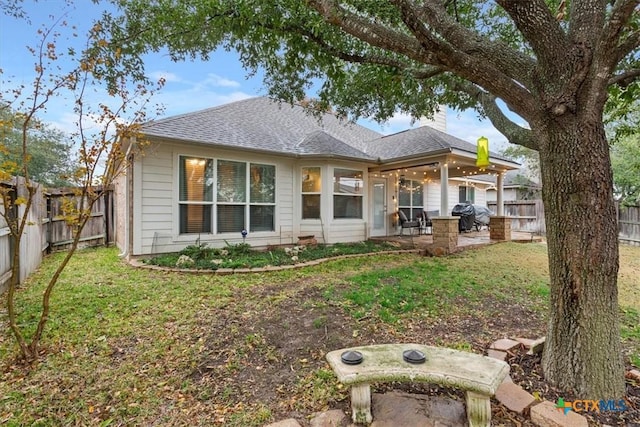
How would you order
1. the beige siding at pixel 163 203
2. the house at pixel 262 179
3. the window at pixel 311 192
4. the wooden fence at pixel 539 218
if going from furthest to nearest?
the wooden fence at pixel 539 218 → the window at pixel 311 192 → the house at pixel 262 179 → the beige siding at pixel 163 203

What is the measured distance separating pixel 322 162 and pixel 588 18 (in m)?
6.81

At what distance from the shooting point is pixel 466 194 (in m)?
14.8

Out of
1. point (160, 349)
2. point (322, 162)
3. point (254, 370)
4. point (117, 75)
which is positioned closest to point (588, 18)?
point (254, 370)

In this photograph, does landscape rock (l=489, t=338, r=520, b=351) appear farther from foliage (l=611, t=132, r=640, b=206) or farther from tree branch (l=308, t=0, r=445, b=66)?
foliage (l=611, t=132, r=640, b=206)

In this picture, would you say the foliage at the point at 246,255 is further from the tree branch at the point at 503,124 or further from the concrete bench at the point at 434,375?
the tree branch at the point at 503,124

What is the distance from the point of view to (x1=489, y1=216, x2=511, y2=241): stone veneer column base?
949 cm

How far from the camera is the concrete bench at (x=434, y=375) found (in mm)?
1829

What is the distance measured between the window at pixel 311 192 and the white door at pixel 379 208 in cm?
243

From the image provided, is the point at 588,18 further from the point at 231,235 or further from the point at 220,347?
the point at 231,235

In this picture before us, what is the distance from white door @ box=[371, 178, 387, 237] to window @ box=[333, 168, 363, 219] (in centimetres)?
100

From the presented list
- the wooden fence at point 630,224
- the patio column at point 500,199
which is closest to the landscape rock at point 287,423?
the patio column at point 500,199

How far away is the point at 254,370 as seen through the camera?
2580mm

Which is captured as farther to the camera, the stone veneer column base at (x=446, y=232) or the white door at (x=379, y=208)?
the white door at (x=379, y=208)

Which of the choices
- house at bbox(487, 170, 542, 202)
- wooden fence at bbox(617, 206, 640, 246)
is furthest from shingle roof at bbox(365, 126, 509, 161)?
house at bbox(487, 170, 542, 202)
